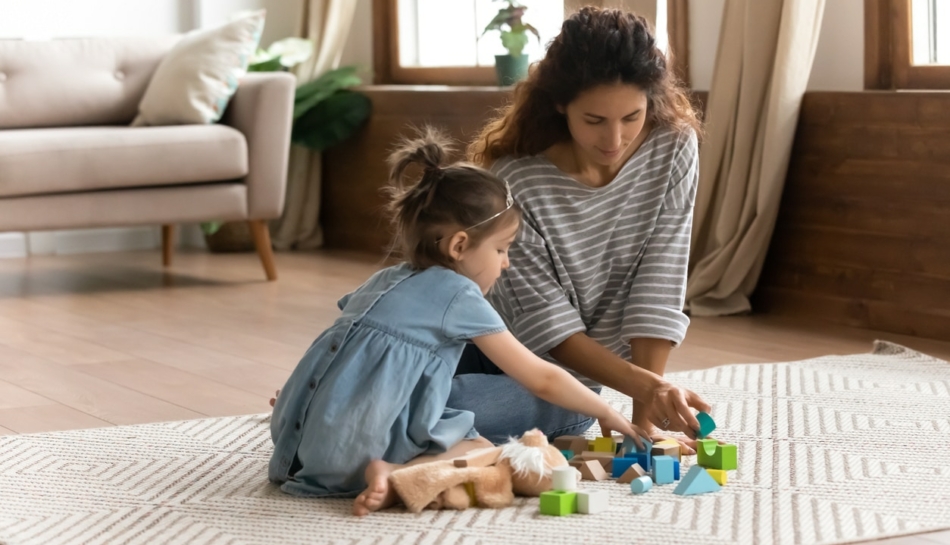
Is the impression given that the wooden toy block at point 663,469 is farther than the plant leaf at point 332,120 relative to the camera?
No

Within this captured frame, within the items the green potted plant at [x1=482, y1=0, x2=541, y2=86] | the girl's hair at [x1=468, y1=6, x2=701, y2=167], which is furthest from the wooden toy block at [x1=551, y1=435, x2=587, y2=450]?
the green potted plant at [x1=482, y1=0, x2=541, y2=86]

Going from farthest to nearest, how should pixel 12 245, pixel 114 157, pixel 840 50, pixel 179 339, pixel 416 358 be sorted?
pixel 12 245 → pixel 114 157 → pixel 840 50 → pixel 179 339 → pixel 416 358

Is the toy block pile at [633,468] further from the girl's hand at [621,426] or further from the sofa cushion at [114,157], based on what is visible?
the sofa cushion at [114,157]

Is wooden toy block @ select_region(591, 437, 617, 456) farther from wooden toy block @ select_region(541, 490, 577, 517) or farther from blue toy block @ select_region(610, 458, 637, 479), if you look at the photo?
wooden toy block @ select_region(541, 490, 577, 517)

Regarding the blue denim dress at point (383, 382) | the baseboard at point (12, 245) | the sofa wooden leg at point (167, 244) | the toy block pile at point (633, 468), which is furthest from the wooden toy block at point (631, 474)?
the baseboard at point (12, 245)

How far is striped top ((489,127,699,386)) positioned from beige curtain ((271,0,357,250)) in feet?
9.88

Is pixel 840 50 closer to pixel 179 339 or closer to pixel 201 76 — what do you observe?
pixel 179 339

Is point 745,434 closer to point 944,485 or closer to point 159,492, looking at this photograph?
point 944,485

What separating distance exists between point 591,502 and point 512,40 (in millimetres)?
2515

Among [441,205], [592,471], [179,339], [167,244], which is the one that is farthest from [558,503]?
[167,244]

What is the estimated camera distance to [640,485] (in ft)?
5.23

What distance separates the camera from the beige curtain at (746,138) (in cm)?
303

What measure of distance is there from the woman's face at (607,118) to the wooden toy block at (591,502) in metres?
0.51

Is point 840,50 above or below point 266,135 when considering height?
above
